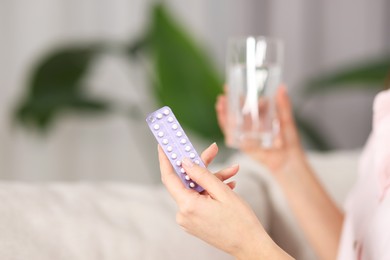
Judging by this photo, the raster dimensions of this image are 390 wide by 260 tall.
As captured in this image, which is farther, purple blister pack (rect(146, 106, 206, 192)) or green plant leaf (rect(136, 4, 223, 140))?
green plant leaf (rect(136, 4, 223, 140))

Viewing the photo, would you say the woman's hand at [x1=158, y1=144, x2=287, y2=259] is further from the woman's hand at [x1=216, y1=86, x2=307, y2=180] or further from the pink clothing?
the woman's hand at [x1=216, y1=86, x2=307, y2=180]

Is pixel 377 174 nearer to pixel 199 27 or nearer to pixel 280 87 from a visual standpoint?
pixel 280 87

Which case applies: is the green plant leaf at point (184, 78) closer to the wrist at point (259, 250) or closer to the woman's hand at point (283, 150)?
the woman's hand at point (283, 150)

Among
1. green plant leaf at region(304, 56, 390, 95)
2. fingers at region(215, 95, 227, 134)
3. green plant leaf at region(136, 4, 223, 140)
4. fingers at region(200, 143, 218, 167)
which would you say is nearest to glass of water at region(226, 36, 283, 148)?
fingers at region(215, 95, 227, 134)

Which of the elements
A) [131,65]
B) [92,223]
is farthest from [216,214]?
[131,65]

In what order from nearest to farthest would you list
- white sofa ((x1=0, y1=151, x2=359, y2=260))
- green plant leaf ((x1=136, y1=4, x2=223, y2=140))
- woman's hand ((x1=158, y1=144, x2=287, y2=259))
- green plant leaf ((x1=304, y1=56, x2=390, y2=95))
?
woman's hand ((x1=158, y1=144, x2=287, y2=259)) < white sofa ((x1=0, y1=151, x2=359, y2=260)) < green plant leaf ((x1=136, y1=4, x2=223, y2=140)) < green plant leaf ((x1=304, y1=56, x2=390, y2=95))

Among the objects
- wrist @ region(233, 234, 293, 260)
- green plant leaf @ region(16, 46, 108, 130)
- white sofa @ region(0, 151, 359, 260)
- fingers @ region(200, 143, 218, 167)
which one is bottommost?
green plant leaf @ region(16, 46, 108, 130)

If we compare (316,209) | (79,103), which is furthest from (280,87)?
(79,103)

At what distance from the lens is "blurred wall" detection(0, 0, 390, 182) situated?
9.13 ft

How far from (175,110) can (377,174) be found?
1103 millimetres

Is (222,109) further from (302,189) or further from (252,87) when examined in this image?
(302,189)

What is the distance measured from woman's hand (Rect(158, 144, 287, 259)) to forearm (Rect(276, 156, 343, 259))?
0.49 metres

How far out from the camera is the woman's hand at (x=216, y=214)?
2.63ft

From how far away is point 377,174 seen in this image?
3.79ft
